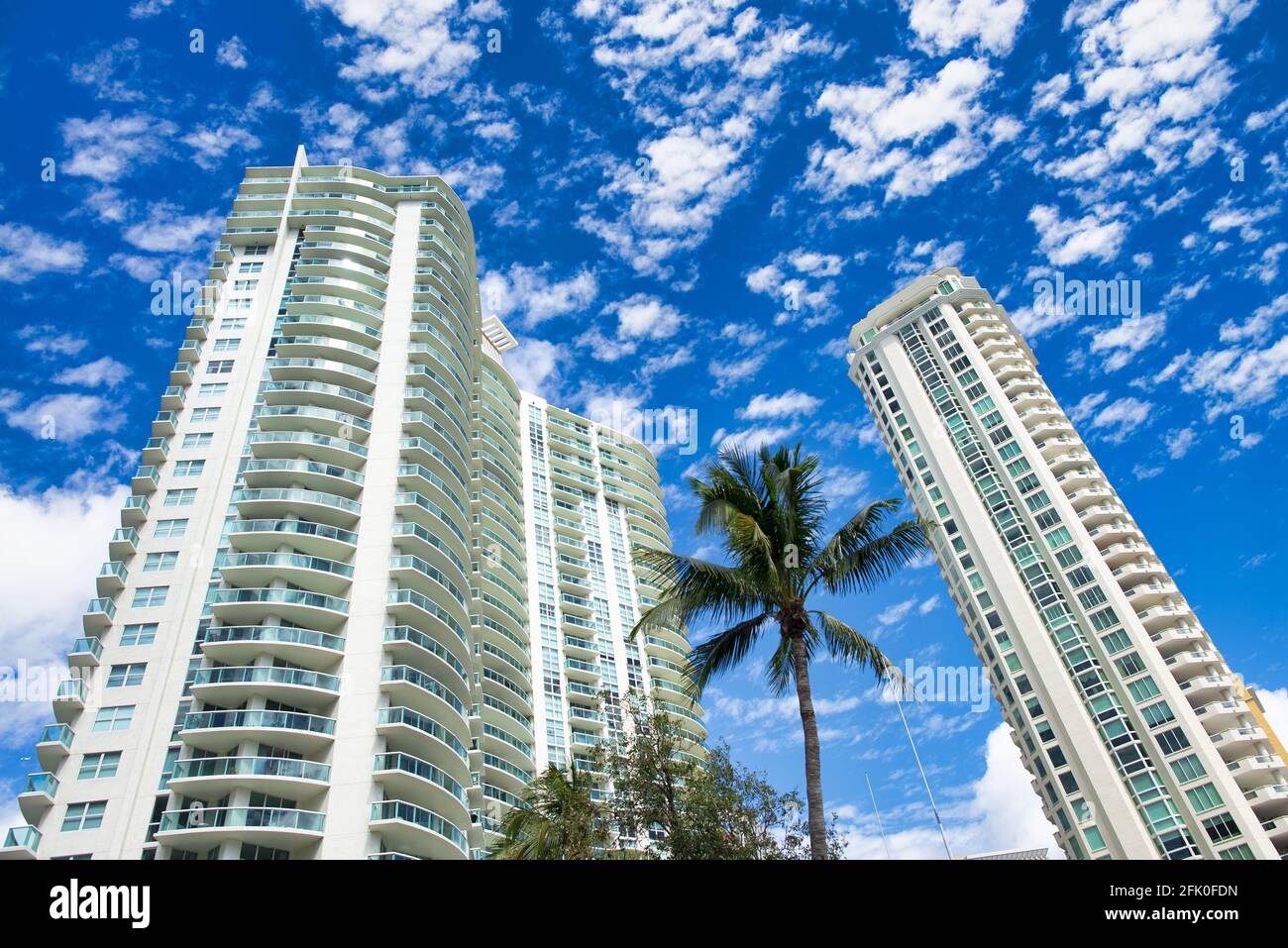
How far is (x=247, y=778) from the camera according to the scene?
39.1 m

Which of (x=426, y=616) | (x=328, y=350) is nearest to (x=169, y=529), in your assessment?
(x=328, y=350)

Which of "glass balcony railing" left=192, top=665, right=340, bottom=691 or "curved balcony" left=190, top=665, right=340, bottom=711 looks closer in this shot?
"curved balcony" left=190, top=665, right=340, bottom=711

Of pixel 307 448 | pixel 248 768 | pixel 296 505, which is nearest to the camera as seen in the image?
pixel 248 768

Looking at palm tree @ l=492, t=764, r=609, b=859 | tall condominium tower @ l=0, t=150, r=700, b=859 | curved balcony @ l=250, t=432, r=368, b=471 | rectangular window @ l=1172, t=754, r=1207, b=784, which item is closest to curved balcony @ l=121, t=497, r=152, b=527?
tall condominium tower @ l=0, t=150, r=700, b=859

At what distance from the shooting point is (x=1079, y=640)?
7288 cm

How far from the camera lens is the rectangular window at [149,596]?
158 feet

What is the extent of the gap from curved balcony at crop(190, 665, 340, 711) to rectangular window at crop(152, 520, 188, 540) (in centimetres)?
1033

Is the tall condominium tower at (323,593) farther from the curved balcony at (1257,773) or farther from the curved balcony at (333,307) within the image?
→ the curved balcony at (1257,773)

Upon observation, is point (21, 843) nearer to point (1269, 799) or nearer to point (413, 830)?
point (413, 830)

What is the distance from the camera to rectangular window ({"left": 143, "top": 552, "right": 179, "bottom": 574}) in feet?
163

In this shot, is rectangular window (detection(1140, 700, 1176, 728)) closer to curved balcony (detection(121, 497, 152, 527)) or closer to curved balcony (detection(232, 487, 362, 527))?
curved balcony (detection(232, 487, 362, 527))

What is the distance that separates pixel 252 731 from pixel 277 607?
691cm
